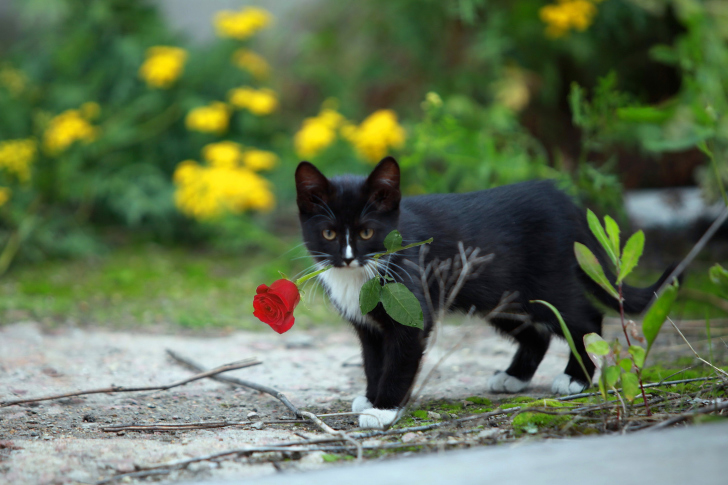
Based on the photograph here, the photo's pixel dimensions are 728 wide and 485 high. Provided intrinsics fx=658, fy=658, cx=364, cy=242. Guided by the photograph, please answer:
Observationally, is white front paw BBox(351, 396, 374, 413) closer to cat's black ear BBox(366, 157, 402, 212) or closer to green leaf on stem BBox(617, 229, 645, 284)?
cat's black ear BBox(366, 157, 402, 212)

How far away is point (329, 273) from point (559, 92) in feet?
12.5

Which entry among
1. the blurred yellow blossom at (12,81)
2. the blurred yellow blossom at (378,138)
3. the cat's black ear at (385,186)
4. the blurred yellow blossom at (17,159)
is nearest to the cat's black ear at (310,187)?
the cat's black ear at (385,186)

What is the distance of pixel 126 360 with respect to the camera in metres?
2.81

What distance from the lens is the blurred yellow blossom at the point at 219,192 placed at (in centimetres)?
451

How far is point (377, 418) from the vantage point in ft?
6.49

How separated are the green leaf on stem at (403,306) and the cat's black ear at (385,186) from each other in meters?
0.28

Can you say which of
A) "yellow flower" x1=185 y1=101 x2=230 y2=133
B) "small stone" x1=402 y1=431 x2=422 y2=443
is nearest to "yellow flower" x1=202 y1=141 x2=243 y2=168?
"yellow flower" x1=185 y1=101 x2=230 y2=133

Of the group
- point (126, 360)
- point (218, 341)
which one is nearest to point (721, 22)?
point (218, 341)

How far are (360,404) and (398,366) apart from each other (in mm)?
204

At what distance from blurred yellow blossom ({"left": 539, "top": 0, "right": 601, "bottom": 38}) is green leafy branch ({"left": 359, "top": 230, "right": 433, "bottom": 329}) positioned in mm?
3006

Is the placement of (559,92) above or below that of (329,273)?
above

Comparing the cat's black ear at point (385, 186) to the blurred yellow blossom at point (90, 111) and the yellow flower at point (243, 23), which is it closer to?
the yellow flower at point (243, 23)

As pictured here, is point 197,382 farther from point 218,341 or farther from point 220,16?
point 220,16

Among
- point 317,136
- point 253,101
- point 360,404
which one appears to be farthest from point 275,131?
point 360,404
